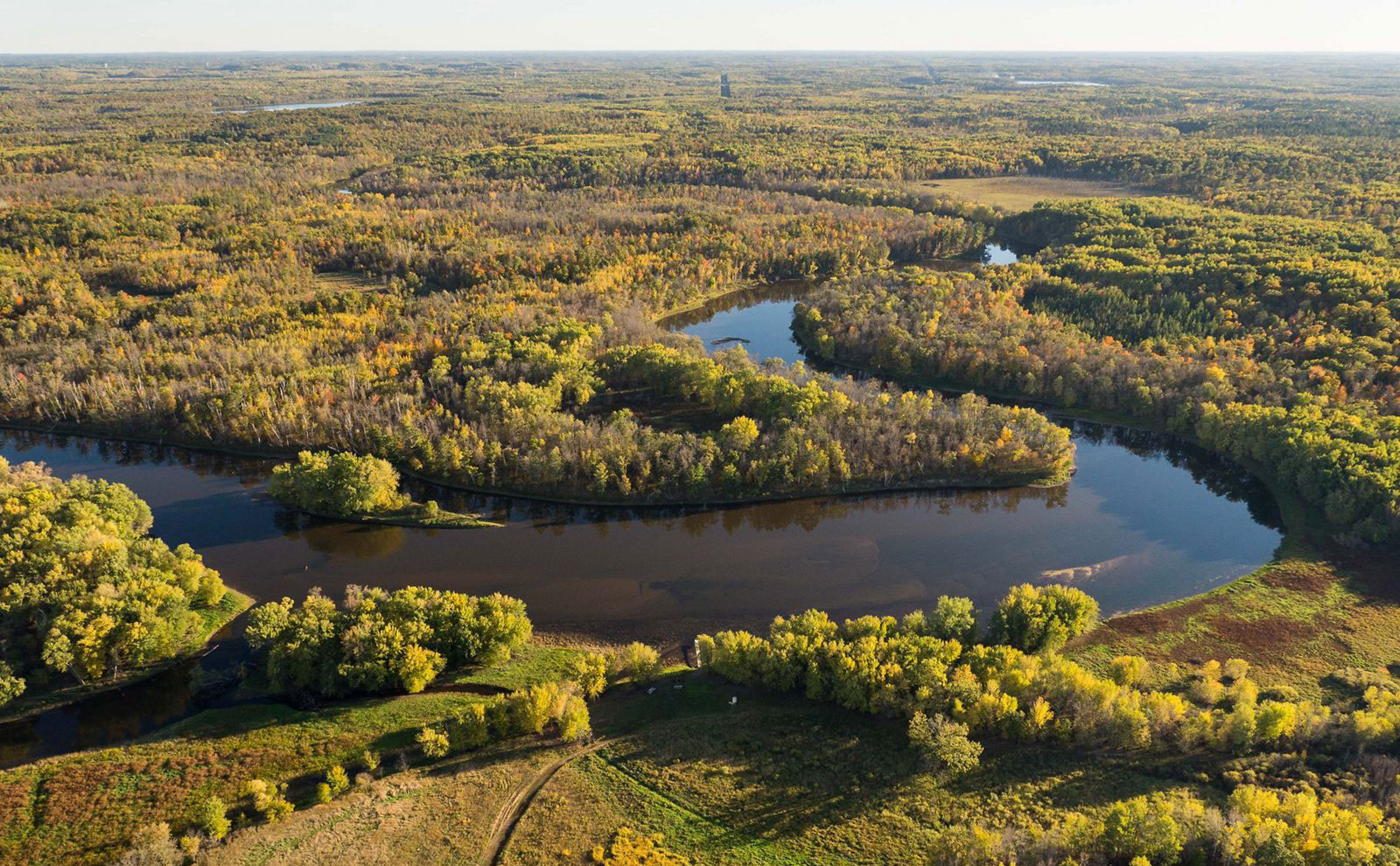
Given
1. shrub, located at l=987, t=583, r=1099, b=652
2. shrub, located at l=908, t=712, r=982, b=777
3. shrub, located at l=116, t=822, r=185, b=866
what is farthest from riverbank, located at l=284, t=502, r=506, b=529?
shrub, located at l=987, t=583, r=1099, b=652

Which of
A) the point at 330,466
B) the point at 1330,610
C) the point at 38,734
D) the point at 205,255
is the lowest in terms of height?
the point at 38,734

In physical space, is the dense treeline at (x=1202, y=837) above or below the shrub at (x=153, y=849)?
above

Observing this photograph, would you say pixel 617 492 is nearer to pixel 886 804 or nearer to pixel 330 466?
pixel 330 466

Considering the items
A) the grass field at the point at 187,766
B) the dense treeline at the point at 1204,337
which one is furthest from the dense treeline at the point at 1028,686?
the dense treeline at the point at 1204,337

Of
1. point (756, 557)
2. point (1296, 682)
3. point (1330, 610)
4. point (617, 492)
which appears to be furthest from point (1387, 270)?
point (617, 492)

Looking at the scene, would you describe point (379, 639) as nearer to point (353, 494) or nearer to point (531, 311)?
point (353, 494)

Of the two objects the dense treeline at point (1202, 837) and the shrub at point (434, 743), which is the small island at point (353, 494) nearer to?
the shrub at point (434, 743)

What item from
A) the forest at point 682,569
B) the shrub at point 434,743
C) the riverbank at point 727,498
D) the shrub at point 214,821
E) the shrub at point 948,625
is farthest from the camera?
the riverbank at point 727,498

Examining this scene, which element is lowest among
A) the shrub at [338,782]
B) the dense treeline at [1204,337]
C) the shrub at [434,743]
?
the shrub at [338,782]
